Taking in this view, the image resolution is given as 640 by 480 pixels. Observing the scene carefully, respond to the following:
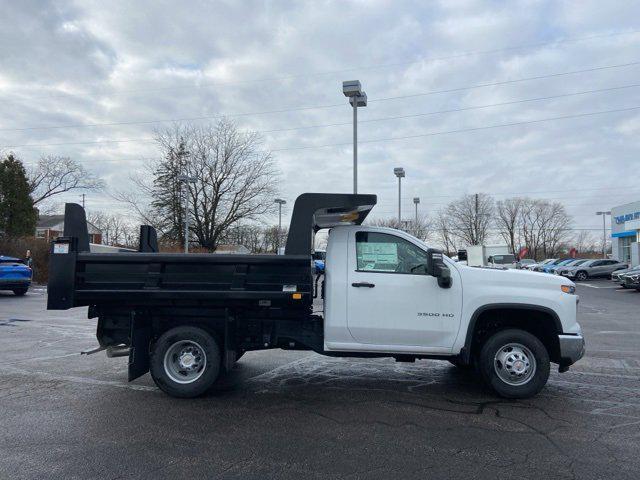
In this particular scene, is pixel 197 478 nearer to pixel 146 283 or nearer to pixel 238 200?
pixel 146 283

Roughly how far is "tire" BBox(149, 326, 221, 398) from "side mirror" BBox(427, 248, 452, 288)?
2702mm

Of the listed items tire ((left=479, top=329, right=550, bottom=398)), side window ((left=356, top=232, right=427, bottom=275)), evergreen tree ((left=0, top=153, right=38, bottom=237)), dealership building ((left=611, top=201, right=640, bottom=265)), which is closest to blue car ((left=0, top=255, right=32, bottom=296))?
evergreen tree ((left=0, top=153, right=38, bottom=237))

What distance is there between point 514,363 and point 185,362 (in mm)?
3897

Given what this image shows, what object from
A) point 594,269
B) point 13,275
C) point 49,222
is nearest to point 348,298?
point 13,275

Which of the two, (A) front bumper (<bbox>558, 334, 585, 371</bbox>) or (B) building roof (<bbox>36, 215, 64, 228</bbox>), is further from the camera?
(B) building roof (<bbox>36, 215, 64, 228</bbox>)

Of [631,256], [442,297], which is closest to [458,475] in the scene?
[442,297]

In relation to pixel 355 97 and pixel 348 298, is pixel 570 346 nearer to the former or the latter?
pixel 348 298

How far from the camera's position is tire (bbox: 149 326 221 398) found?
20.7 ft

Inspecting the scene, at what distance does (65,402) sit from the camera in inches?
243

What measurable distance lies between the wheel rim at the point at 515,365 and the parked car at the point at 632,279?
24.3 metres

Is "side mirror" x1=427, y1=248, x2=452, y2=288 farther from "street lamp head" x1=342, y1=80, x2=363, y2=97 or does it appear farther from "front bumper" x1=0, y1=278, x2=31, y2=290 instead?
"front bumper" x1=0, y1=278, x2=31, y2=290

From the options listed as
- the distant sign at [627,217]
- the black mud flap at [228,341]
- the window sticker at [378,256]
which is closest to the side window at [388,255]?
the window sticker at [378,256]

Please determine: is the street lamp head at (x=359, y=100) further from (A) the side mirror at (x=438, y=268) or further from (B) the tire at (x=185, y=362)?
(B) the tire at (x=185, y=362)

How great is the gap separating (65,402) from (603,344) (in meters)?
9.58
